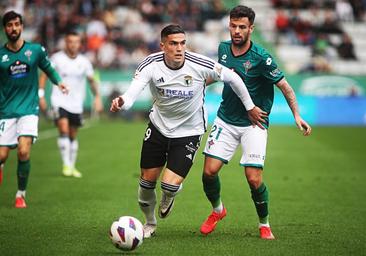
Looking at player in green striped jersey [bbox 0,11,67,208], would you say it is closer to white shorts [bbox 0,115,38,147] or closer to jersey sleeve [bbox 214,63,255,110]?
white shorts [bbox 0,115,38,147]

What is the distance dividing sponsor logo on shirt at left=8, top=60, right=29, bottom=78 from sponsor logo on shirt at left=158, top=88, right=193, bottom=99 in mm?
3343

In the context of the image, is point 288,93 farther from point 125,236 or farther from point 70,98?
point 70,98

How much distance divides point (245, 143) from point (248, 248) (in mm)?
1495

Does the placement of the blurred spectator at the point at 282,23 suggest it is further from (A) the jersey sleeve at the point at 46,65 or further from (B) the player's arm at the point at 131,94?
(B) the player's arm at the point at 131,94

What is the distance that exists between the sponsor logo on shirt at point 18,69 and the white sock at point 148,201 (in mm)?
3374

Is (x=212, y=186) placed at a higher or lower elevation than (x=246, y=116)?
lower

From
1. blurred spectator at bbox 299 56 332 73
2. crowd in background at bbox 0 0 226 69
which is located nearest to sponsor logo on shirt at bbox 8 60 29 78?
crowd in background at bbox 0 0 226 69

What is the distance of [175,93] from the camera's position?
9.38m

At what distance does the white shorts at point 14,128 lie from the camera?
39.3 feet

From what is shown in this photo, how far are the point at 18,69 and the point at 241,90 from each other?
4.23 meters

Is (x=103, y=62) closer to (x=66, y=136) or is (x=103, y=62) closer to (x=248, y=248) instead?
(x=66, y=136)

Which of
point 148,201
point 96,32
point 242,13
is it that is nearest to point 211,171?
point 148,201

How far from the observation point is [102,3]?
125 feet

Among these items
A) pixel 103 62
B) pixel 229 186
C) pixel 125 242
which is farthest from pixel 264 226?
pixel 103 62
